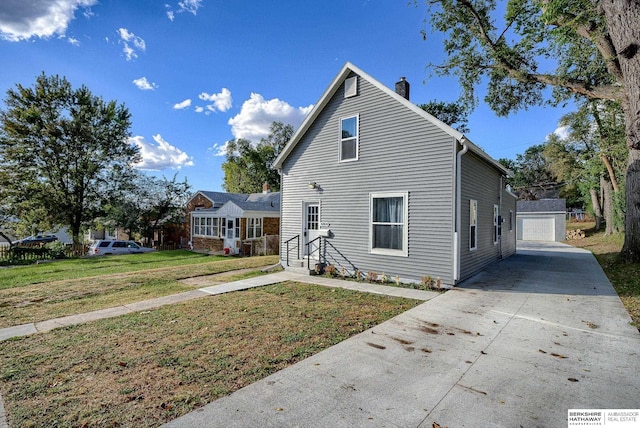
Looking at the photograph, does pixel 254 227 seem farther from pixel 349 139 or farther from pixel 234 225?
pixel 349 139

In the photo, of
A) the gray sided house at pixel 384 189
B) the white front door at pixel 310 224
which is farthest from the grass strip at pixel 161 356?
the white front door at pixel 310 224

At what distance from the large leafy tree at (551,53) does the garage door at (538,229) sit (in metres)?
15.7

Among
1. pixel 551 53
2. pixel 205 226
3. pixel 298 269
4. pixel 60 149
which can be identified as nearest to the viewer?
pixel 298 269

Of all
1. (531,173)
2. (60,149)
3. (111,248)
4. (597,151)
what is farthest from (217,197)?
(531,173)

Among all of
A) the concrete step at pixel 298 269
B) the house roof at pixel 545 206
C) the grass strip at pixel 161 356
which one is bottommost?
the concrete step at pixel 298 269

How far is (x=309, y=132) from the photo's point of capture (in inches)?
418

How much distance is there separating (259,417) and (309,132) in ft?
30.6

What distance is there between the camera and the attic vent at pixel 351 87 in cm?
938

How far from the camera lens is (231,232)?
18891 millimetres

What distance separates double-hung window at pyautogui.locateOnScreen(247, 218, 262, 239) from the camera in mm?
18625

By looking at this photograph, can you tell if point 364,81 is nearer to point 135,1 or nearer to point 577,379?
point 135,1

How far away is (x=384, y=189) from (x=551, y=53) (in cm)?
1058

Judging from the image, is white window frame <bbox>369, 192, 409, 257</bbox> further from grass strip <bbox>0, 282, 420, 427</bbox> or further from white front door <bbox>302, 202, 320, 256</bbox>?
white front door <bbox>302, 202, 320, 256</bbox>

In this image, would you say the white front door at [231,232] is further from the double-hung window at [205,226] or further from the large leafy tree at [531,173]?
the large leafy tree at [531,173]
